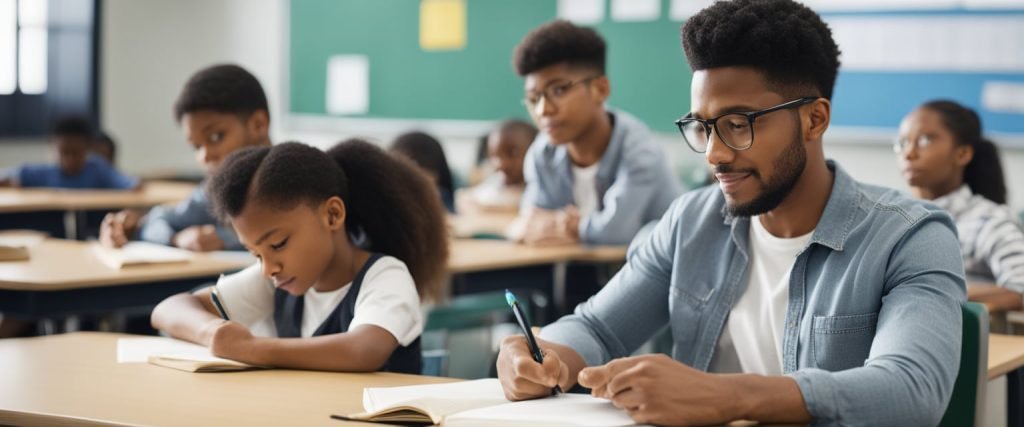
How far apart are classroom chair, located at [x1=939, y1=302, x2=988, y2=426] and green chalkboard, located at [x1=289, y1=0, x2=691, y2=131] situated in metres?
4.64

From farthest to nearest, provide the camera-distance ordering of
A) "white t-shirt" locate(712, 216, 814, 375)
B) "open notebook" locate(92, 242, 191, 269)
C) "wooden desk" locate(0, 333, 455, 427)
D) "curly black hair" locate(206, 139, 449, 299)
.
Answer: "open notebook" locate(92, 242, 191, 269) < "curly black hair" locate(206, 139, 449, 299) < "white t-shirt" locate(712, 216, 814, 375) < "wooden desk" locate(0, 333, 455, 427)

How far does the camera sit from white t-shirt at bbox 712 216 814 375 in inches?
76.4

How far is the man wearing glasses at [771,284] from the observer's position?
4.96 feet

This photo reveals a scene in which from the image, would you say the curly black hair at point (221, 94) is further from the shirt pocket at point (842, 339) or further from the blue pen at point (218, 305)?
the shirt pocket at point (842, 339)

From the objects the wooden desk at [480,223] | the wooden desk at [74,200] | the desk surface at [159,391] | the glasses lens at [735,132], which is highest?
the glasses lens at [735,132]

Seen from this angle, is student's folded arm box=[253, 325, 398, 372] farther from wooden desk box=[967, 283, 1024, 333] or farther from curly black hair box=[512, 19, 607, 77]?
curly black hair box=[512, 19, 607, 77]

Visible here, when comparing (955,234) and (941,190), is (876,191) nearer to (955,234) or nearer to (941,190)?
(955,234)

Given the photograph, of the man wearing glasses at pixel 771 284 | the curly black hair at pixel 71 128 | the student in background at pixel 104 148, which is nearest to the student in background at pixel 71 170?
the curly black hair at pixel 71 128

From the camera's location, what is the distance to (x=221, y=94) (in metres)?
3.38

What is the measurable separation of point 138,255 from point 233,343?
5.16 ft

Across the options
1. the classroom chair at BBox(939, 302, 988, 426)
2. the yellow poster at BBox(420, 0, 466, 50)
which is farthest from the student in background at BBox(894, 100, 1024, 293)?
the yellow poster at BBox(420, 0, 466, 50)

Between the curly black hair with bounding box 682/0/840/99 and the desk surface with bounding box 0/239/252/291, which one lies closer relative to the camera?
the curly black hair with bounding box 682/0/840/99

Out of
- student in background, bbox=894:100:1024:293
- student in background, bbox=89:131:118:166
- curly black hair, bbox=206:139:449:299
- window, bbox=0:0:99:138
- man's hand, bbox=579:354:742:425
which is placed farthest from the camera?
window, bbox=0:0:99:138

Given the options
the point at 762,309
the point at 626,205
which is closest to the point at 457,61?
the point at 626,205
